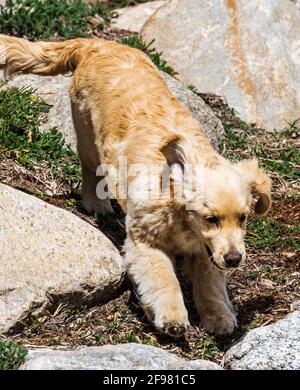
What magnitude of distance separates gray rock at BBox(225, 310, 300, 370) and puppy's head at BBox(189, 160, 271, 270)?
62cm

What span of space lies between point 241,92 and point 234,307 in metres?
4.28

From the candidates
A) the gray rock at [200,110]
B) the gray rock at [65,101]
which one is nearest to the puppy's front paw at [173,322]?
the gray rock at [65,101]

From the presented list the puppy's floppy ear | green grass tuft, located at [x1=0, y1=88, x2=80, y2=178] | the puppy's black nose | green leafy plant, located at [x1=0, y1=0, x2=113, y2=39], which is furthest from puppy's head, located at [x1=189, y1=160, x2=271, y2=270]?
green leafy plant, located at [x1=0, y1=0, x2=113, y2=39]

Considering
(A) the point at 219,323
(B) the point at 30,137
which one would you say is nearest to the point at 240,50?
(B) the point at 30,137

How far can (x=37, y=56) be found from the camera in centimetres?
908

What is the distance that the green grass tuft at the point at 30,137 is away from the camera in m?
9.52

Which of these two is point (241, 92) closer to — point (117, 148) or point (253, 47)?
point (253, 47)

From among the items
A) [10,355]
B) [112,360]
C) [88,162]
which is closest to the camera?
[112,360]

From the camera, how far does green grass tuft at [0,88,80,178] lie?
31.2 ft

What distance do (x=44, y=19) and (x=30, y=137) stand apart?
3069mm

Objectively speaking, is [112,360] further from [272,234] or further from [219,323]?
[272,234]

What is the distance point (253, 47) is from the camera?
38.6 feet

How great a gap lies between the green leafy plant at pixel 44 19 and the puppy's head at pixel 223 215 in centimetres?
574

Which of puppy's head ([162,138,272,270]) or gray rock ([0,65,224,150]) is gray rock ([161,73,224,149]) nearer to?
gray rock ([0,65,224,150])
